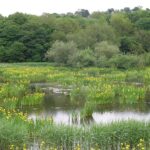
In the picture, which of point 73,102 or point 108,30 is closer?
point 73,102

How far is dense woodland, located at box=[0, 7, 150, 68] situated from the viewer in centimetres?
4775

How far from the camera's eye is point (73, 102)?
25422 mm

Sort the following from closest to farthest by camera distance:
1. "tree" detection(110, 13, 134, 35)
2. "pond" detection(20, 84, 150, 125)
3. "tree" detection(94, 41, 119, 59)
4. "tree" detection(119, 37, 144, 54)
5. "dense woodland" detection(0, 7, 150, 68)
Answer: "pond" detection(20, 84, 150, 125) < "dense woodland" detection(0, 7, 150, 68) < "tree" detection(94, 41, 119, 59) < "tree" detection(119, 37, 144, 54) < "tree" detection(110, 13, 134, 35)

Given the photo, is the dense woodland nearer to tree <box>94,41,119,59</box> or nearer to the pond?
tree <box>94,41,119,59</box>

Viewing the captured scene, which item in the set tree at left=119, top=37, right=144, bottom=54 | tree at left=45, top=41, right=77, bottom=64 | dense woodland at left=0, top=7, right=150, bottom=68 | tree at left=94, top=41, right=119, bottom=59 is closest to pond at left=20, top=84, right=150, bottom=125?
dense woodland at left=0, top=7, right=150, bottom=68

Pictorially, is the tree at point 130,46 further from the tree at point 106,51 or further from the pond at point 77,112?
the pond at point 77,112

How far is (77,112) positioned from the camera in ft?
69.6

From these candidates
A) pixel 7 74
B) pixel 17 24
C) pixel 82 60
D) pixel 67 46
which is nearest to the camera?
pixel 7 74

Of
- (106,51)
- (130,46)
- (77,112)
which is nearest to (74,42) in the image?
(106,51)

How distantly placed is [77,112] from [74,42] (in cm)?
3561

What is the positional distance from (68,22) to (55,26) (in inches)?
88.1

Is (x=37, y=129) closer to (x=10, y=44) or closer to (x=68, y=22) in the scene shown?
(x=10, y=44)

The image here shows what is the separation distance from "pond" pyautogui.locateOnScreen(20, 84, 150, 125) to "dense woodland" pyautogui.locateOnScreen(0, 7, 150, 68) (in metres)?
21.2

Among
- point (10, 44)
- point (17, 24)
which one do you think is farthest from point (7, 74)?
point (17, 24)
